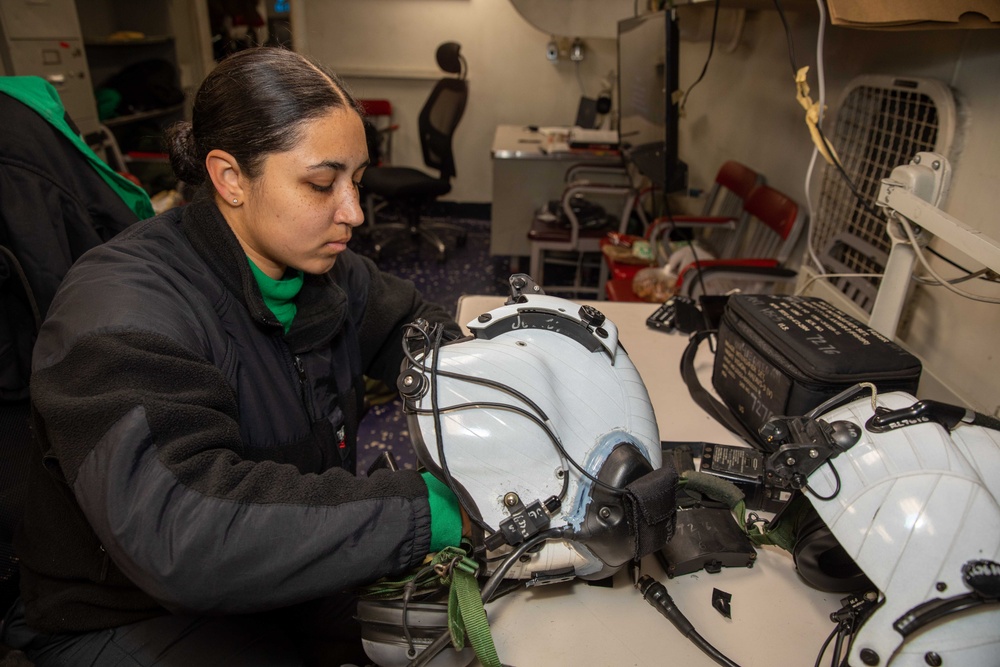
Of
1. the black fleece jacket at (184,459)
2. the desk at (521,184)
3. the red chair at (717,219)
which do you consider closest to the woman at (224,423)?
the black fleece jacket at (184,459)

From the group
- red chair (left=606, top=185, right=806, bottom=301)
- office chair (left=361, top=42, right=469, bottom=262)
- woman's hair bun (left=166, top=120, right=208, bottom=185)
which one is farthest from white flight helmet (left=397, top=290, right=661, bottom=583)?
office chair (left=361, top=42, right=469, bottom=262)

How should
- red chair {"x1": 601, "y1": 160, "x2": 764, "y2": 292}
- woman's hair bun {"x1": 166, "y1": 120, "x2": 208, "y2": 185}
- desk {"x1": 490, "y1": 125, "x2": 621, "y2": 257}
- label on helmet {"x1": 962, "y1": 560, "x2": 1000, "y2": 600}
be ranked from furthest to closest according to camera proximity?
desk {"x1": 490, "y1": 125, "x2": 621, "y2": 257}
red chair {"x1": 601, "y1": 160, "x2": 764, "y2": 292}
woman's hair bun {"x1": 166, "y1": 120, "x2": 208, "y2": 185}
label on helmet {"x1": 962, "y1": 560, "x2": 1000, "y2": 600}

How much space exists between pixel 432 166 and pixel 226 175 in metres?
3.29

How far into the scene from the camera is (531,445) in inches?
27.5

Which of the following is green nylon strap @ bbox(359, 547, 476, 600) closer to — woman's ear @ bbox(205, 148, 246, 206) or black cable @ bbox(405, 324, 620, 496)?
black cable @ bbox(405, 324, 620, 496)

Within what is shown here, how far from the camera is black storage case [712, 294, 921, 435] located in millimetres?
886

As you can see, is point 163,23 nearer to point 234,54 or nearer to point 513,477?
point 234,54

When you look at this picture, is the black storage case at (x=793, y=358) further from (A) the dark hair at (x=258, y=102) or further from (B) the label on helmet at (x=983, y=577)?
(A) the dark hair at (x=258, y=102)

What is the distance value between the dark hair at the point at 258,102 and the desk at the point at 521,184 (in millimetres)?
2443

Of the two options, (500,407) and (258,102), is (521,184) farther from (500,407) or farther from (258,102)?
(500,407)

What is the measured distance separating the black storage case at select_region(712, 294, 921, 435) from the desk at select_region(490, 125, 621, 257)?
2.26m

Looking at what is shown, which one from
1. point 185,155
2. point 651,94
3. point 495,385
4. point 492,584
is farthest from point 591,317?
point 651,94

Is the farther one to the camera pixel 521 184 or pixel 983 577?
pixel 521 184

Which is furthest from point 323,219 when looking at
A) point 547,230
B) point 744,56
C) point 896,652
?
point 744,56
